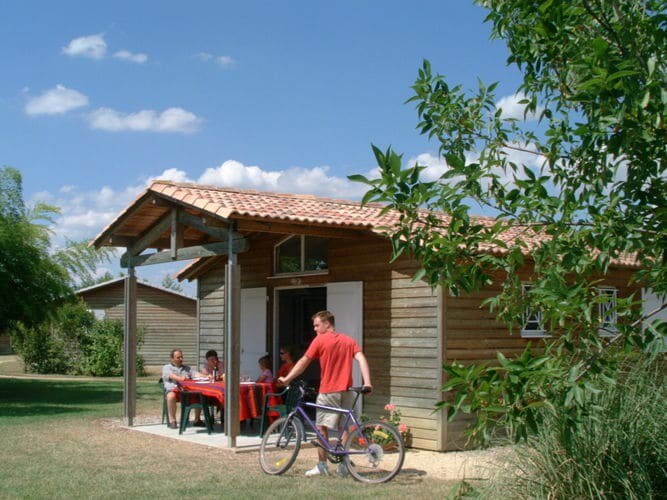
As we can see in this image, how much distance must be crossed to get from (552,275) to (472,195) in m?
1.07

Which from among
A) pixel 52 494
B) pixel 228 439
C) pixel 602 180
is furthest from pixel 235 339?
pixel 602 180

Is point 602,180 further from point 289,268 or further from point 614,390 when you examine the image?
point 289,268

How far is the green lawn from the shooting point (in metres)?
7.66

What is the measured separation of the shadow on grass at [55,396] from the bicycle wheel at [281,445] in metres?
7.29

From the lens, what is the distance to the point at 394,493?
25.1ft

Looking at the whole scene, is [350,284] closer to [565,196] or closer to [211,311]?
[211,311]

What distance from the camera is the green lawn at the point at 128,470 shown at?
7.66 metres

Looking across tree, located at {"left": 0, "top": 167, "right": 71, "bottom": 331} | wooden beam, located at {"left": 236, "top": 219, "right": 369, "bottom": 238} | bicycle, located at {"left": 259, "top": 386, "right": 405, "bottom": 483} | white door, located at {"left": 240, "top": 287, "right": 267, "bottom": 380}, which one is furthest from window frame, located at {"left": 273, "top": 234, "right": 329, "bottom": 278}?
tree, located at {"left": 0, "top": 167, "right": 71, "bottom": 331}

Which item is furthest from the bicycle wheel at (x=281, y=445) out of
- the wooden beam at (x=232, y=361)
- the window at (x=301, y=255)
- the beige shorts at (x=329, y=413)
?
the window at (x=301, y=255)

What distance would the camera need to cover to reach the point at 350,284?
Result: 11.9 m

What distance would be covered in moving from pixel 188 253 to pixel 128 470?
145 inches

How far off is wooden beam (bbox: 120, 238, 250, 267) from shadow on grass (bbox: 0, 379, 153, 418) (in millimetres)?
3475

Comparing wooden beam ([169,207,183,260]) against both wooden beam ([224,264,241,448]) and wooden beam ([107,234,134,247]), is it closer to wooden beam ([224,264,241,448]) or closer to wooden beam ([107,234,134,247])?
wooden beam ([224,264,241,448])

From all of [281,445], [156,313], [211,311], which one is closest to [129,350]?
[211,311]
